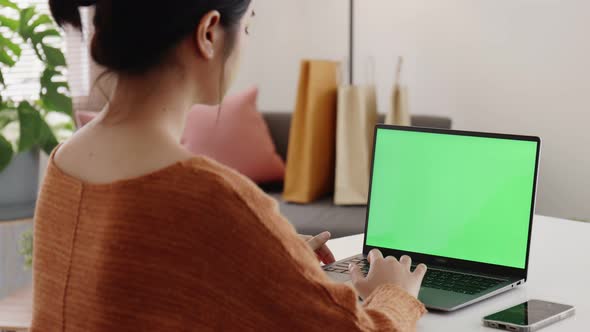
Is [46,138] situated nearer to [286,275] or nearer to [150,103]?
[150,103]

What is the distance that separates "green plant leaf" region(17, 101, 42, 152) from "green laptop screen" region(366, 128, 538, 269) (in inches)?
68.9

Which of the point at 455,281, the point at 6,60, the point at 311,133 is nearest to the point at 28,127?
the point at 6,60

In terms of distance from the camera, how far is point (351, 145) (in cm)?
335

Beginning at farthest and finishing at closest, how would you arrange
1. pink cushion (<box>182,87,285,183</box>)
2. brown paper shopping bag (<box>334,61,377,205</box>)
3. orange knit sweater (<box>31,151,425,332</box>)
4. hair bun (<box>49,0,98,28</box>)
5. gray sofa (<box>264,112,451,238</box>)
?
pink cushion (<box>182,87,285,183</box>) < brown paper shopping bag (<box>334,61,377,205</box>) < gray sofa (<box>264,112,451,238</box>) < hair bun (<box>49,0,98,28</box>) < orange knit sweater (<box>31,151,425,332</box>)

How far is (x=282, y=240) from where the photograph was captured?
982 millimetres

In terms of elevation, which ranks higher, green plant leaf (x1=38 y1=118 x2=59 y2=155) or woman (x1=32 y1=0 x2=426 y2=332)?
woman (x1=32 y1=0 x2=426 y2=332)

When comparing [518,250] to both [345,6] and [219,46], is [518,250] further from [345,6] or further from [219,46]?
[345,6]

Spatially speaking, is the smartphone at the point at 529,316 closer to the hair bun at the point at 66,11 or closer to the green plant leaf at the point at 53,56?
the hair bun at the point at 66,11

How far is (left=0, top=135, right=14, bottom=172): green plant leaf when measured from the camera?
3.05 metres

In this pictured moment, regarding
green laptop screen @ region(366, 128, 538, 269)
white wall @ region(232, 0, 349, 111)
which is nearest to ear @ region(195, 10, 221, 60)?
green laptop screen @ region(366, 128, 538, 269)

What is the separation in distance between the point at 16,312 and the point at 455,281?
1.44 metres

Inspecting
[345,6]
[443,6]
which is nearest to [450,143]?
[443,6]

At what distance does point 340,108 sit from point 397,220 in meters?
1.71

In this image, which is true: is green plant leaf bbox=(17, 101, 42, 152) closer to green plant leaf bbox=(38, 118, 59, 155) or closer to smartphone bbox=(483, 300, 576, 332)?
green plant leaf bbox=(38, 118, 59, 155)
